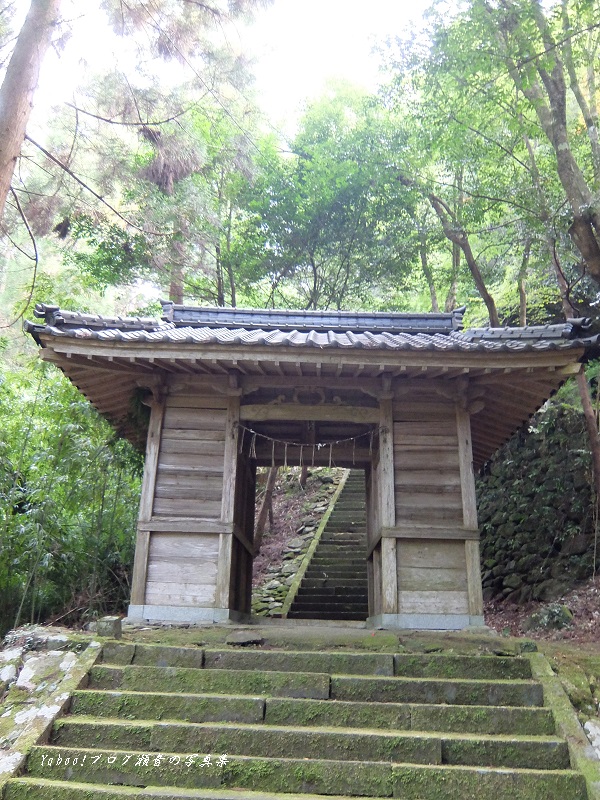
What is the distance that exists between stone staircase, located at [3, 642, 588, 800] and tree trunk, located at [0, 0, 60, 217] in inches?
195

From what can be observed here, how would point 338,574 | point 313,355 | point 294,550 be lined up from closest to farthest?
point 313,355, point 338,574, point 294,550

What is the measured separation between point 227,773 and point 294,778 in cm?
45

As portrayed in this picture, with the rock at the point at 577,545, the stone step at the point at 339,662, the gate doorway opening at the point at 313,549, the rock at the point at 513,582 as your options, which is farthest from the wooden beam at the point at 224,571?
the rock at the point at 513,582

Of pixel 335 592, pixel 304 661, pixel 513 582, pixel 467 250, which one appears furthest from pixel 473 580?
pixel 467 250

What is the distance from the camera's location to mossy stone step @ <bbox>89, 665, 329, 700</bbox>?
4.82m

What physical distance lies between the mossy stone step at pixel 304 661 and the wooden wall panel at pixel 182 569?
168 cm

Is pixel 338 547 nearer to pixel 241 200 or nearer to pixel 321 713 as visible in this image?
pixel 241 200

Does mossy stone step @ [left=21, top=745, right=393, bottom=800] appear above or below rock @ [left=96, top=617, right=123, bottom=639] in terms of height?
below

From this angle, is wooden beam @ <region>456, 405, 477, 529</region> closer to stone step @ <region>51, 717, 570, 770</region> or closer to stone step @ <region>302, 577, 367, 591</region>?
stone step @ <region>51, 717, 570, 770</region>

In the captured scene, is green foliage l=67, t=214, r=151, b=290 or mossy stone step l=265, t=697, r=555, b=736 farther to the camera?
green foliage l=67, t=214, r=151, b=290

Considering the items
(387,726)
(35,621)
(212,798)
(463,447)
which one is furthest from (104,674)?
(463,447)

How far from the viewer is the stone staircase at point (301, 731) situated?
3.85 m

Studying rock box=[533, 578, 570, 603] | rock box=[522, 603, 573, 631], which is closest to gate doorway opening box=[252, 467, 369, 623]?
rock box=[533, 578, 570, 603]

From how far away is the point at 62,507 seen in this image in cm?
938
